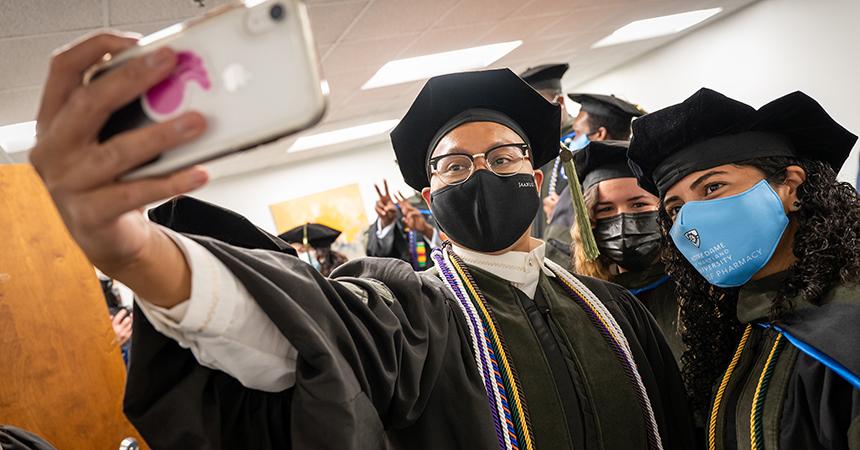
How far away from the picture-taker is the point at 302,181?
37.7ft

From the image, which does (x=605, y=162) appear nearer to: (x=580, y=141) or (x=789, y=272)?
(x=789, y=272)

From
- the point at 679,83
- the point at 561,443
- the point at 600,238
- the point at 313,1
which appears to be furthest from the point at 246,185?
the point at 561,443

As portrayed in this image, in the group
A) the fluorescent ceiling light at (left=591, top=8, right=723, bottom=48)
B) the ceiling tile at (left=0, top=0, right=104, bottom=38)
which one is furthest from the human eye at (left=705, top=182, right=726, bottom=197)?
the fluorescent ceiling light at (left=591, top=8, right=723, bottom=48)

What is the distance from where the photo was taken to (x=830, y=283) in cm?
139

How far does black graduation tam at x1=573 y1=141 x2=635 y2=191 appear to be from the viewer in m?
2.46

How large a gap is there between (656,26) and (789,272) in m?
7.51

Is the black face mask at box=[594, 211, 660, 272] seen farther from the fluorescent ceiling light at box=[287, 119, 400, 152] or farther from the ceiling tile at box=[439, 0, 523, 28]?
the fluorescent ceiling light at box=[287, 119, 400, 152]

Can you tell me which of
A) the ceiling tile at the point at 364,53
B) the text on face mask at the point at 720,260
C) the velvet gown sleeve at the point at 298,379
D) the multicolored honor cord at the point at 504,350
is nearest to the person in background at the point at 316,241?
the ceiling tile at the point at 364,53

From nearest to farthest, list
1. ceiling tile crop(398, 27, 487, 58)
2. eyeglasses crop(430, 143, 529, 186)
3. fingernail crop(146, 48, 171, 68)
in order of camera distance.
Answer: fingernail crop(146, 48, 171, 68)
eyeglasses crop(430, 143, 529, 186)
ceiling tile crop(398, 27, 487, 58)

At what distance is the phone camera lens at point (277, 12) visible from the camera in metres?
0.60

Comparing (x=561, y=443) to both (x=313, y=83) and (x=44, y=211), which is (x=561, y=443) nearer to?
(x=313, y=83)

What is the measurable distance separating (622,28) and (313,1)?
198 inches

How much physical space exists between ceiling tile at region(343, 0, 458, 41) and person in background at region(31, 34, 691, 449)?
10.9 ft

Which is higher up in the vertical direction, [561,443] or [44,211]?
[44,211]
